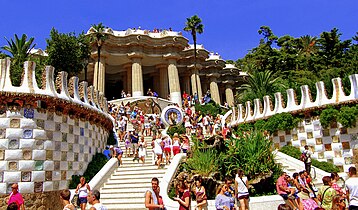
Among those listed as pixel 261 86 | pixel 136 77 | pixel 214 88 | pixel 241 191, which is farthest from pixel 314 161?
pixel 214 88

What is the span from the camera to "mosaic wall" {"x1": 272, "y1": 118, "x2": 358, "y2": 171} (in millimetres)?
19062

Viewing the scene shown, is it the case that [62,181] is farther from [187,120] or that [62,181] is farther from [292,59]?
[292,59]

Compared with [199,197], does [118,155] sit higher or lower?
higher

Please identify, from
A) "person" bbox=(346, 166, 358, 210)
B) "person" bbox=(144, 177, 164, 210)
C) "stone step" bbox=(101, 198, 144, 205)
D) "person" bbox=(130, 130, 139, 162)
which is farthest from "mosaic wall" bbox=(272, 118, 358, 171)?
"person" bbox=(144, 177, 164, 210)

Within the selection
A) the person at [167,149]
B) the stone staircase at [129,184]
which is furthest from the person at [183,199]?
the person at [167,149]

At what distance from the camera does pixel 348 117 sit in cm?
1877

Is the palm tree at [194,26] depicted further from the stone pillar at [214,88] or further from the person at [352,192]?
the person at [352,192]

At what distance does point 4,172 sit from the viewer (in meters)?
13.1

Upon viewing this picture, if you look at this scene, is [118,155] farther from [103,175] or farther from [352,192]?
[352,192]

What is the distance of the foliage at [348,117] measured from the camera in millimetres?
18719

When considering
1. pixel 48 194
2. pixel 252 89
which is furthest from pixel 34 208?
pixel 252 89

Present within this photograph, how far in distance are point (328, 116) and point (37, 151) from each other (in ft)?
48.8

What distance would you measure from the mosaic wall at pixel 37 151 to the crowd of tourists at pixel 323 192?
29.3 feet

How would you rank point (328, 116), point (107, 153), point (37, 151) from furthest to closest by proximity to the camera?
point (328, 116), point (107, 153), point (37, 151)
